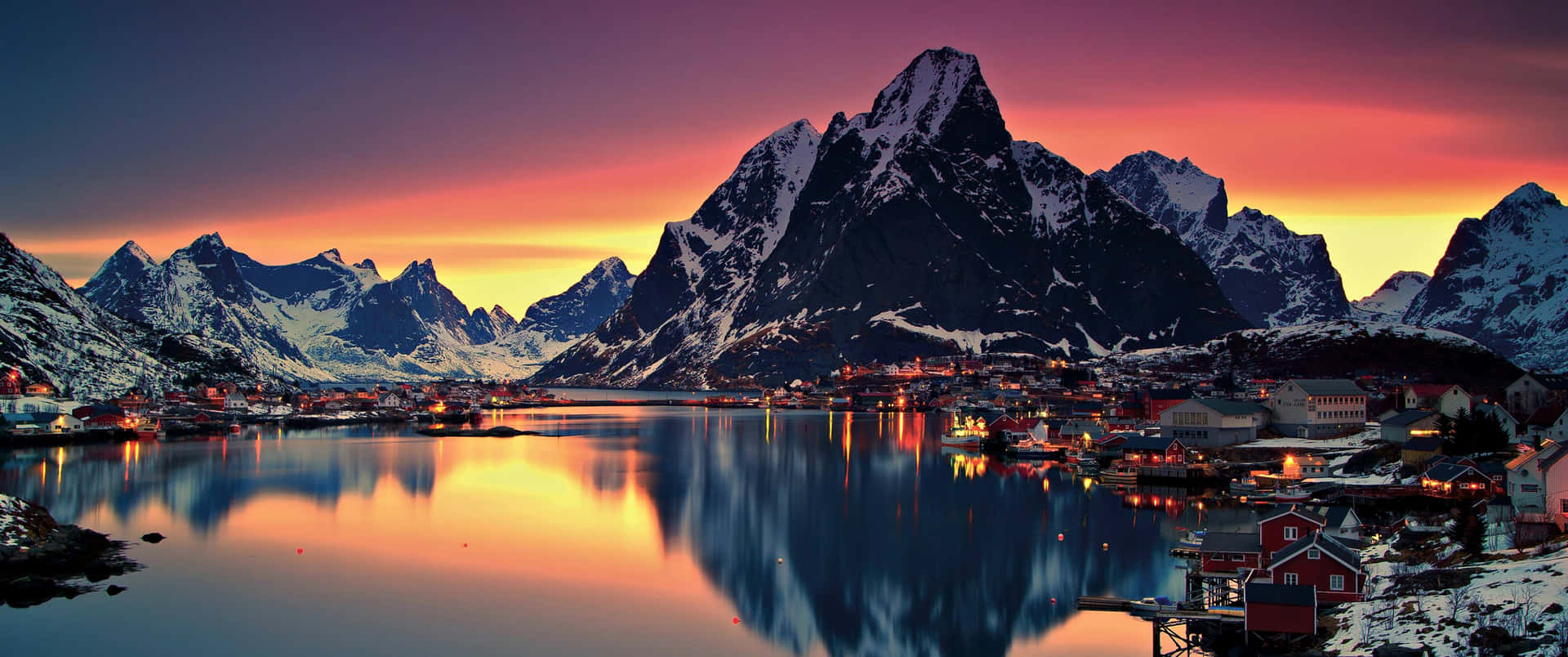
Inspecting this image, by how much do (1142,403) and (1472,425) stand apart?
169ft

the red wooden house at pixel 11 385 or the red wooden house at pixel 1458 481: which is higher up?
the red wooden house at pixel 11 385

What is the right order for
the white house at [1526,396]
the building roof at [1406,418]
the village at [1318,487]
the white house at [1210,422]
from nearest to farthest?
the village at [1318,487], the building roof at [1406,418], the white house at [1210,422], the white house at [1526,396]

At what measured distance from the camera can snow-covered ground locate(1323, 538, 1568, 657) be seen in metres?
23.2

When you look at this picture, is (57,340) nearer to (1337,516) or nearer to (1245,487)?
(1245,487)

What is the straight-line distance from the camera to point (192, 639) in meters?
30.5

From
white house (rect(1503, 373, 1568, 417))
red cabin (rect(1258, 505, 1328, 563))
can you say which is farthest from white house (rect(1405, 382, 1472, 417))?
red cabin (rect(1258, 505, 1328, 563))

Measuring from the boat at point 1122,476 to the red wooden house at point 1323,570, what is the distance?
35781 mm

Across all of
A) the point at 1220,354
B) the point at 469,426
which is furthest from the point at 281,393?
the point at 1220,354

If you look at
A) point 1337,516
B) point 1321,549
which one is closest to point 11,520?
point 1321,549

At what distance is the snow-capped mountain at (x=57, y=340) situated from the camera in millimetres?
114188

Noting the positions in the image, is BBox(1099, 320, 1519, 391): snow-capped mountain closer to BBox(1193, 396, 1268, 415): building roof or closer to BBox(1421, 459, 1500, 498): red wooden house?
BBox(1193, 396, 1268, 415): building roof

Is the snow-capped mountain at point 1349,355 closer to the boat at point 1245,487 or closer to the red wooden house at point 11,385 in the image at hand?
the boat at point 1245,487

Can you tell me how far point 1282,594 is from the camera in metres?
26.7

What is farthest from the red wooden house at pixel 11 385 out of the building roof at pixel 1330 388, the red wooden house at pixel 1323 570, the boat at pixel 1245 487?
the red wooden house at pixel 1323 570
